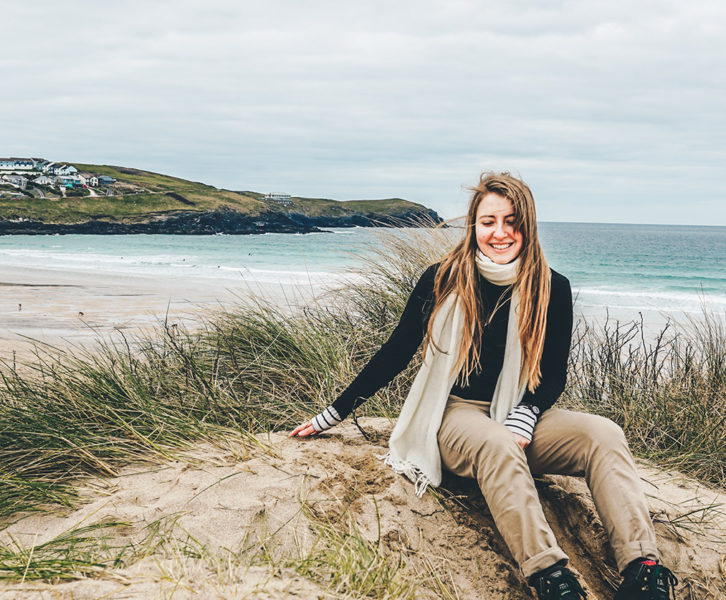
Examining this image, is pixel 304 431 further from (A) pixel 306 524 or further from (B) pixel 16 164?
(B) pixel 16 164

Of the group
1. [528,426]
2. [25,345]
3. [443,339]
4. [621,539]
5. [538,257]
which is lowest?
[25,345]

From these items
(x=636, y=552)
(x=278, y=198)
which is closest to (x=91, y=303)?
(x=636, y=552)

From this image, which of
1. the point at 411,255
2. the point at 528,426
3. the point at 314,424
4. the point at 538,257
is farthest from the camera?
the point at 411,255

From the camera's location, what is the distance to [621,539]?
252cm

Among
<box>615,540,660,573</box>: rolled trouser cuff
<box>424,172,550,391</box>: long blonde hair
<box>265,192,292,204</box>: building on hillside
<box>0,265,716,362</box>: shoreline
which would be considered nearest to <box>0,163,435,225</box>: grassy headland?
<box>265,192,292,204</box>: building on hillside

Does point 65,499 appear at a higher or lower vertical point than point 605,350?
lower

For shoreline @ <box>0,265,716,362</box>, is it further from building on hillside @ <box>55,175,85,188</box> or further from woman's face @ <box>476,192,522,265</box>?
building on hillside @ <box>55,175,85,188</box>

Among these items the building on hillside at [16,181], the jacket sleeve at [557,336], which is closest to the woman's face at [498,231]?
the jacket sleeve at [557,336]

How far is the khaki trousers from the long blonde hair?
26 centimetres

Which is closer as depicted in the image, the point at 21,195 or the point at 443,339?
the point at 443,339

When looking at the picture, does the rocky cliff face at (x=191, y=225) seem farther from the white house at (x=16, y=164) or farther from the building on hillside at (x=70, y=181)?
the white house at (x=16, y=164)

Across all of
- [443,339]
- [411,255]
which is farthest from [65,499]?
[411,255]

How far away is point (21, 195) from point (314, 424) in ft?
267

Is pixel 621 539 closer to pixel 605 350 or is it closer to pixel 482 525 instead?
pixel 482 525
